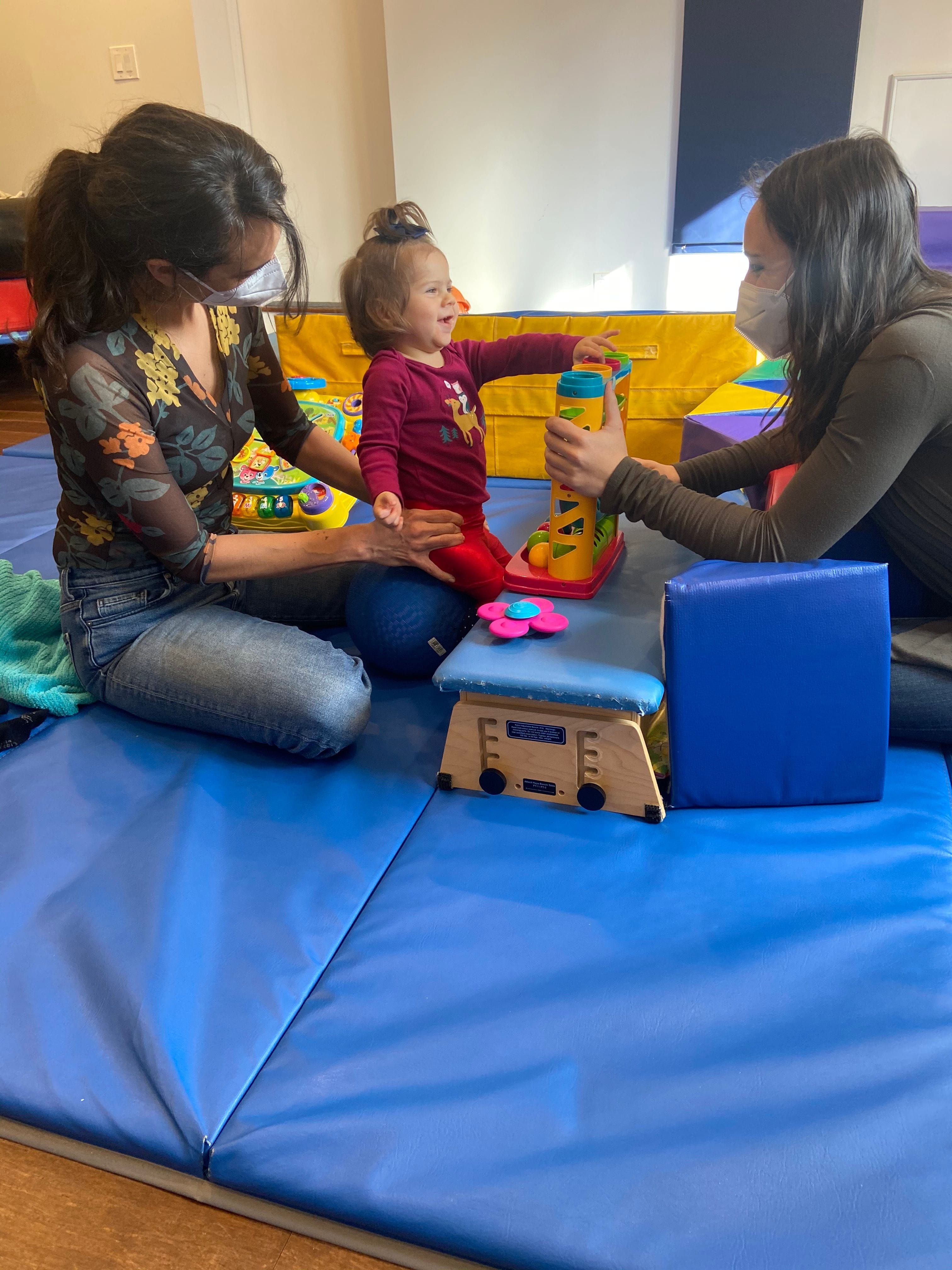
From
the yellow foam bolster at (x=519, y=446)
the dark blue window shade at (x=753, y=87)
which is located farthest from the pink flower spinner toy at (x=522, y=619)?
the dark blue window shade at (x=753, y=87)

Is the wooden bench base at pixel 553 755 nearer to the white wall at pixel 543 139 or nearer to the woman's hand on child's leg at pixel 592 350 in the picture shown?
the woman's hand on child's leg at pixel 592 350

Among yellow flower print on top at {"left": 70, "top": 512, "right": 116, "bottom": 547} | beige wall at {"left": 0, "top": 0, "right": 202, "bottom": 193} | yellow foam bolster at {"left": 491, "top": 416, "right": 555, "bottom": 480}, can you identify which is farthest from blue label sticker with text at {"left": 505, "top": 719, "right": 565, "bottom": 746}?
beige wall at {"left": 0, "top": 0, "right": 202, "bottom": 193}

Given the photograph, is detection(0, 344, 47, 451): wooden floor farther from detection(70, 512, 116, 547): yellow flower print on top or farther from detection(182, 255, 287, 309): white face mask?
detection(182, 255, 287, 309): white face mask

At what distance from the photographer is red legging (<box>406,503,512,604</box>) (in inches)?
56.9

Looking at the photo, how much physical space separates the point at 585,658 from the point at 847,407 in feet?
1.35

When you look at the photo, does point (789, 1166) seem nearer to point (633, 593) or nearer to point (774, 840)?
point (774, 840)

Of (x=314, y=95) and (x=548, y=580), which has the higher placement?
(x=314, y=95)

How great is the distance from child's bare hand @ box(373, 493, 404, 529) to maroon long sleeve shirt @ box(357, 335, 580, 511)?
93mm

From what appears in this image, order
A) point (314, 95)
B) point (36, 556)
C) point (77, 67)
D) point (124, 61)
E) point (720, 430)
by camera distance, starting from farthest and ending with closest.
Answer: point (77, 67) → point (124, 61) → point (314, 95) → point (36, 556) → point (720, 430)

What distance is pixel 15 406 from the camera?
373cm

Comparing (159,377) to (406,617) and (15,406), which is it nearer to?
(406,617)

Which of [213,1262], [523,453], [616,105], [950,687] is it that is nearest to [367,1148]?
[213,1262]

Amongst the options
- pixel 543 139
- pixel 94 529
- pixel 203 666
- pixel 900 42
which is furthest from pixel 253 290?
pixel 900 42

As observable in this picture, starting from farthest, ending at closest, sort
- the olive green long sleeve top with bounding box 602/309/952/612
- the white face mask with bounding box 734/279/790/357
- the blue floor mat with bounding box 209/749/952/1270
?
the white face mask with bounding box 734/279/790/357
the olive green long sleeve top with bounding box 602/309/952/612
the blue floor mat with bounding box 209/749/952/1270
